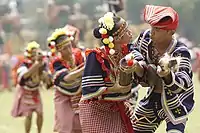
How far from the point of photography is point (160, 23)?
5906 millimetres

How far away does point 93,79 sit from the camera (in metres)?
6.03

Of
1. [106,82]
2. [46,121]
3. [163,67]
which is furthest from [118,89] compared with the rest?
[46,121]

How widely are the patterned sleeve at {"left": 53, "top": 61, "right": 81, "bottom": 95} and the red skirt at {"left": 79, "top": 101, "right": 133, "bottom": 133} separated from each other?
7.70ft

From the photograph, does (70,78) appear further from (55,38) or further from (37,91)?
(37,91)

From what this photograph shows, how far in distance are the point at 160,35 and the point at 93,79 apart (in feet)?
2.09

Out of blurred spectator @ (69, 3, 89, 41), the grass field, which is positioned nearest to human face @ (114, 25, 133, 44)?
the grass field

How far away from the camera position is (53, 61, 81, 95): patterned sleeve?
8.56 meters

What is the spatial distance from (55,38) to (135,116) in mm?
2834

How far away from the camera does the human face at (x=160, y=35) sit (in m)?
5.98

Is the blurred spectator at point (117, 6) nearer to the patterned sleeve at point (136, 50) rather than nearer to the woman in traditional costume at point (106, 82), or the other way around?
the patterned sleeve at point (136, 50)

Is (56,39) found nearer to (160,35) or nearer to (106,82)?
(106,82)

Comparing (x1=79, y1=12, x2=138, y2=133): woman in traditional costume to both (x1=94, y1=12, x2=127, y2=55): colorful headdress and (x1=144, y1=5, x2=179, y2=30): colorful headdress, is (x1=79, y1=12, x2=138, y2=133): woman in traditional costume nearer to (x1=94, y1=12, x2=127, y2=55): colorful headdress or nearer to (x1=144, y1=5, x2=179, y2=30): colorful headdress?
(x1=94, y1=12, x2=127, y2=55): colorful headdress

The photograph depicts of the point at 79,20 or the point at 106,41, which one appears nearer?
the point at 106,41

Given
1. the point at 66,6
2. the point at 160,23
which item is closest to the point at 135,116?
the point at 160,23
